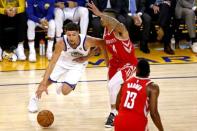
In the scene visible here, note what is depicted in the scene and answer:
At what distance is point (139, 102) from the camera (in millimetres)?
4195

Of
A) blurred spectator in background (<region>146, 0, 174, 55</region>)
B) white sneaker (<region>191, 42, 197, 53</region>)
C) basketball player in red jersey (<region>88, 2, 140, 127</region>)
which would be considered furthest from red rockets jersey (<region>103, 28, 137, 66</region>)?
white sneaker (<region>191, 42, 197, 53</region>)

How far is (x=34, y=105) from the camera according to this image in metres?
6.32

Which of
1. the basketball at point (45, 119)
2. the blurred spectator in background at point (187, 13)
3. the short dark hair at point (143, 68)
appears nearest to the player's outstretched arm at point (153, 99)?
the short dark hair at point (143, 68)

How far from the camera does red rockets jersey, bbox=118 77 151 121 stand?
4188 millimetres

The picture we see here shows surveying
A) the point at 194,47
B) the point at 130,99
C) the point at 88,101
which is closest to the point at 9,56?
the point at 88,101

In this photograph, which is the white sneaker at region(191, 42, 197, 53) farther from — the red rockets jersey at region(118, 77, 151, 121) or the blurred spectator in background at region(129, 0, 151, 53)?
the red rockets jersey at region(118, 77, 151, 121)

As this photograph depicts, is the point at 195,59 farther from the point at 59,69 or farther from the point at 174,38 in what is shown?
the point at 59,69

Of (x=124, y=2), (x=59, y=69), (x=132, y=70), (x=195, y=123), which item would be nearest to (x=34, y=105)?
(x=59, y=69)

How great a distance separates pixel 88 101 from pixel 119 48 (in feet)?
4.83

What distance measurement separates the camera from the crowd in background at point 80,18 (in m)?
9.03

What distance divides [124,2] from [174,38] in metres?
1.51

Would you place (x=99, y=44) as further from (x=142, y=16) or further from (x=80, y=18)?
(x=142, y=16)

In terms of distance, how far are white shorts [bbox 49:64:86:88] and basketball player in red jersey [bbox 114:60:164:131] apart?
6.56 feet

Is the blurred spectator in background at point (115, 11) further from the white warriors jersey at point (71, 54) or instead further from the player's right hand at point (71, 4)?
the white warriors jersey at point (71, 54)
